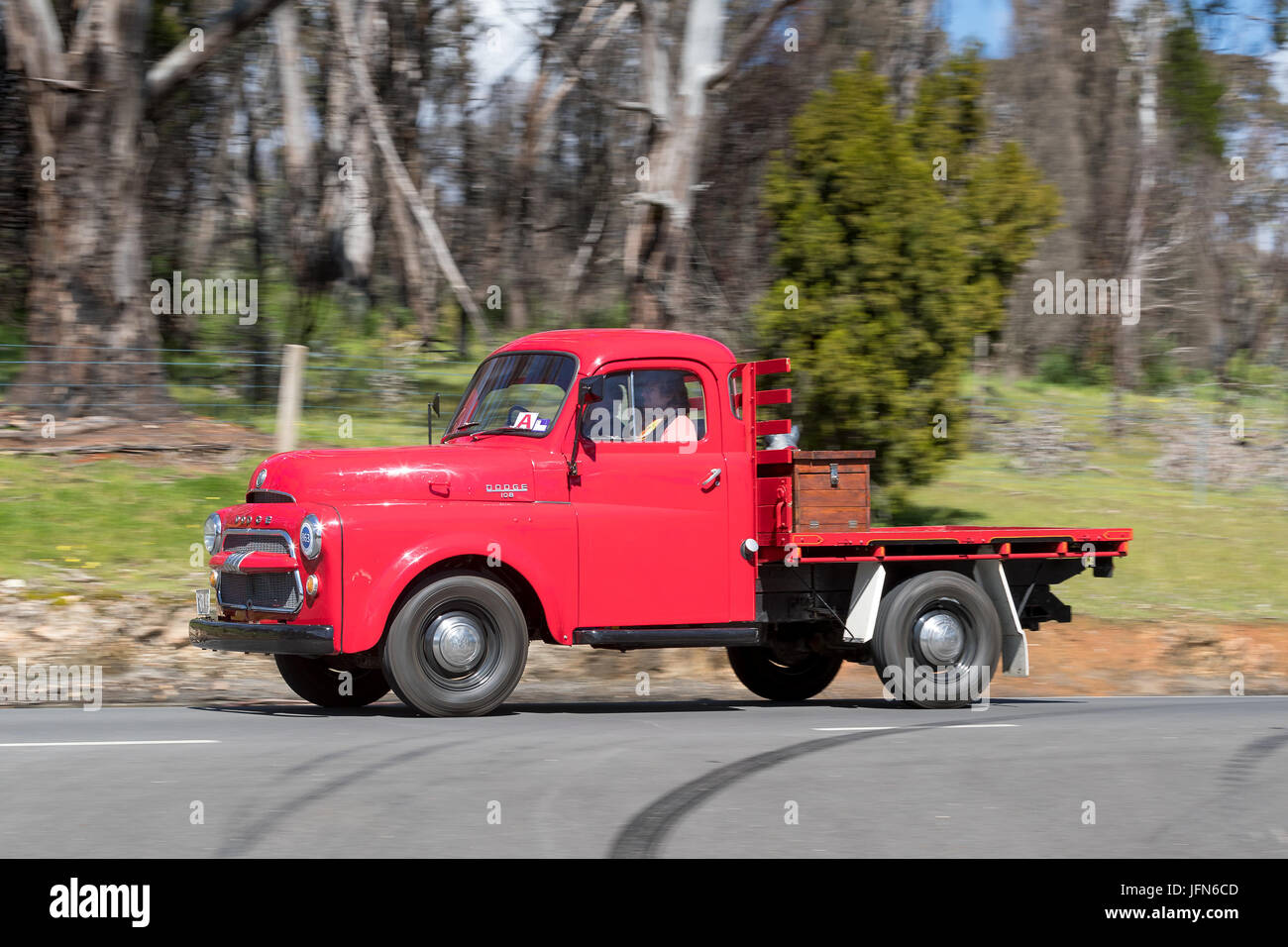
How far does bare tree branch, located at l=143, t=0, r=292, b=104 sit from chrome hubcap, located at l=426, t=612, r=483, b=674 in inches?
540

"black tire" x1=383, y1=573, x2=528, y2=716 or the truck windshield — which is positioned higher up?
the truck windshield

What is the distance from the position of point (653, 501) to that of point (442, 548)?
1587 mm

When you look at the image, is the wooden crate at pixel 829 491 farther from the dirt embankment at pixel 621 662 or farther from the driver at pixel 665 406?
the dirt embankment at pixel 621 662

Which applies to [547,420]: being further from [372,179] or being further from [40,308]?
[372,179]

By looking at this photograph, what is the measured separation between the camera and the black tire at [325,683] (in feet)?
39.0

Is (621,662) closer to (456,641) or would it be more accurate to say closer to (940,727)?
(456,641)

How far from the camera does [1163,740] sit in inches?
404

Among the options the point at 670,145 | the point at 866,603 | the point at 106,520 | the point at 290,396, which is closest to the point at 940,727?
the point at 866,603

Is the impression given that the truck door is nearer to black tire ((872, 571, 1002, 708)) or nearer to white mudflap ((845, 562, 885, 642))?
white mudflap ((845, 562, 885, 642))

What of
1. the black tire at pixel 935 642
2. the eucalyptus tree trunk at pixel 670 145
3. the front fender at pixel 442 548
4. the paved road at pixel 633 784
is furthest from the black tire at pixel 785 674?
the eucalyptus tree trunk at pixel 670 145

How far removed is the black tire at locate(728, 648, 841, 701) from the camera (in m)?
13.4

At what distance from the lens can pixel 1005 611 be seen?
12.7m

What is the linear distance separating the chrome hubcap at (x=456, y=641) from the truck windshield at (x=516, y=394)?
144 cm

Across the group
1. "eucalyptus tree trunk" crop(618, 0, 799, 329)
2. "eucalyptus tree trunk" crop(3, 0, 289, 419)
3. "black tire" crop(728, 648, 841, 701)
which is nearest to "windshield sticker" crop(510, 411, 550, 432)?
"black tire" crop(728, 648, 841, 701)
